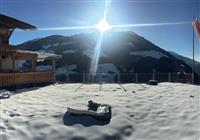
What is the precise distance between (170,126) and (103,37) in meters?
72.5

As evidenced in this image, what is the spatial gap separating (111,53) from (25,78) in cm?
5034

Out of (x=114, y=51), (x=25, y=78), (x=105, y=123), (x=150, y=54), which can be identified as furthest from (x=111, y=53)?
(x=105, y=123)

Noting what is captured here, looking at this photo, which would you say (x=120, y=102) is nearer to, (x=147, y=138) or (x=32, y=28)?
A: (x=147, y=138)

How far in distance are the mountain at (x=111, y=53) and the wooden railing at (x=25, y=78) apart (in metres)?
32.9

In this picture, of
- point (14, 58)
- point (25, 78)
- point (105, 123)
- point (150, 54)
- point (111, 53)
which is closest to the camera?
point (105, 123)

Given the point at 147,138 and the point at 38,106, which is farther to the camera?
the point at 38,106

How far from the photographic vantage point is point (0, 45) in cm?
2541

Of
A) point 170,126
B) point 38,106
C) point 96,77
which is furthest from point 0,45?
point 170,126

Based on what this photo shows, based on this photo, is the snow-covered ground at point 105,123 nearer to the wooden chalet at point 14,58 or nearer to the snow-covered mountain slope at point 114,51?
the wooden chalet at point 14,58

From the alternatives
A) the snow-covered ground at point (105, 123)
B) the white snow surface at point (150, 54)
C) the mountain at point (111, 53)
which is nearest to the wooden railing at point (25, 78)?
the snow-covered ground at point (105, 123)

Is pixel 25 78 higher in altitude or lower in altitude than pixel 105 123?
higher

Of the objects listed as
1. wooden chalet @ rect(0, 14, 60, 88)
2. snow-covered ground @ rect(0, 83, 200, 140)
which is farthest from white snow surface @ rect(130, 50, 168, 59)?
snow-covered ground @ rect(0, 83, 200, 140)

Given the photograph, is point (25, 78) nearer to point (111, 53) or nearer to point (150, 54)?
point (111, 53)

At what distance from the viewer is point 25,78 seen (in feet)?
80.0
